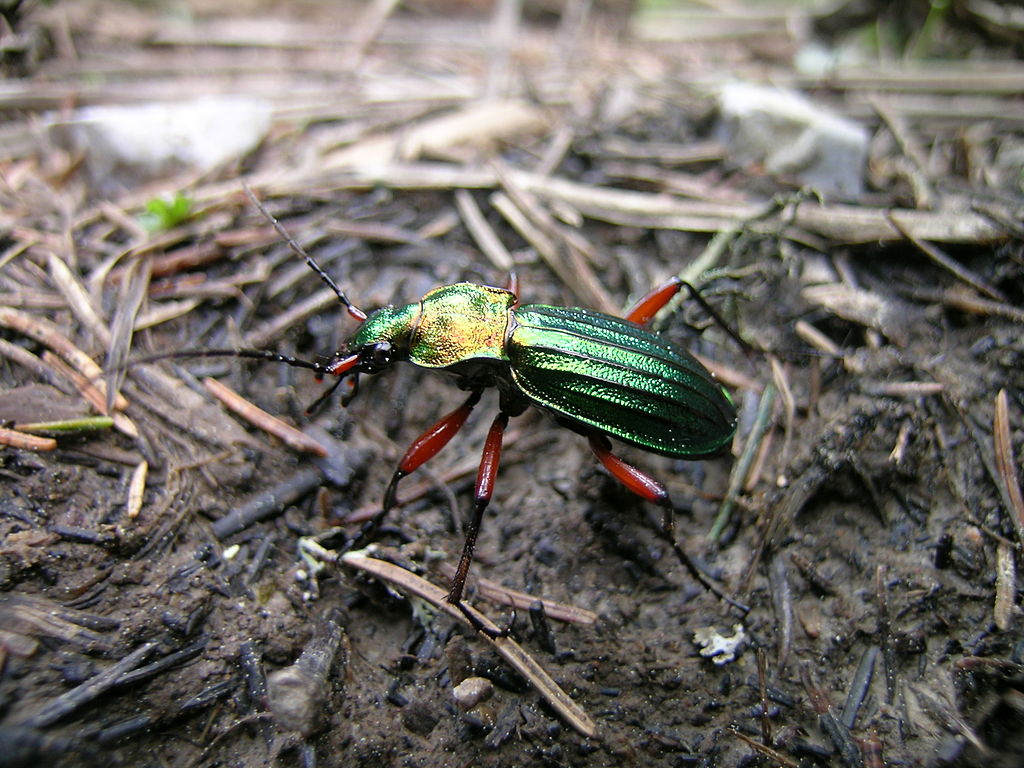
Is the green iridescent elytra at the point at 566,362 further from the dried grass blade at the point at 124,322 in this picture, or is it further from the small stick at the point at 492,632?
the dried grass blade at the point at 124,322

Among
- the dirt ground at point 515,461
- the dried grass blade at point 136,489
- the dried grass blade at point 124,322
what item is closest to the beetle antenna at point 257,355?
the dried grass blade at point 124,322

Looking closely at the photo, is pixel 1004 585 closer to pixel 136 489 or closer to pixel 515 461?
pixel 515 461

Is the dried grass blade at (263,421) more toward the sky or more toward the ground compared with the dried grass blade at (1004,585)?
more toward the sky

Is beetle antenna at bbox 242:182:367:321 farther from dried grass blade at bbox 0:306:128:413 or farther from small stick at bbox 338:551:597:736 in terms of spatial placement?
small stick at bbox 338:551:597:736

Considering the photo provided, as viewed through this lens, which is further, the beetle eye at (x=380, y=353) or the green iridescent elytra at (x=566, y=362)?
the beetle eye at (x=380, y=353)

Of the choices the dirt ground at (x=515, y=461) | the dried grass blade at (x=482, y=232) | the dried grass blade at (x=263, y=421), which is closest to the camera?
the dirt ground at (x=515, y=461)

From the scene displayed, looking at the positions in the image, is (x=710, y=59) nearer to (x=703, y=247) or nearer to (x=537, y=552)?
(x=703, y=247)

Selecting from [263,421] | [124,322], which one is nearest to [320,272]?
[263,421]

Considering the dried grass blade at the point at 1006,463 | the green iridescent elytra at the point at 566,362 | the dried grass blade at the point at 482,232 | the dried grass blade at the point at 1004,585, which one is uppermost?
the dried grass blade at the point at 482,232
